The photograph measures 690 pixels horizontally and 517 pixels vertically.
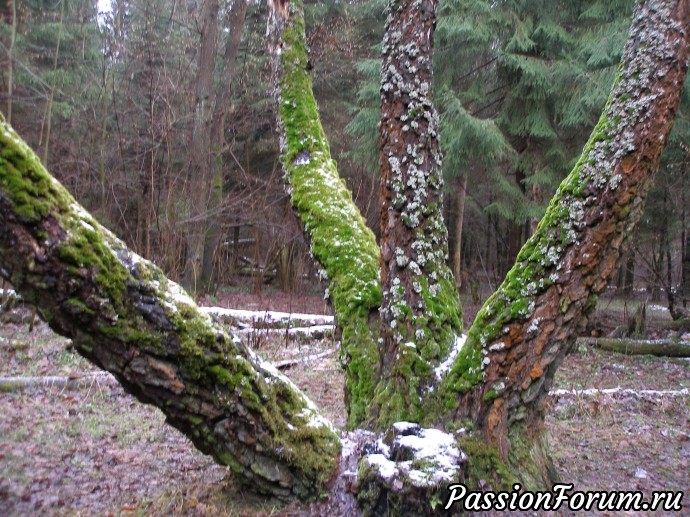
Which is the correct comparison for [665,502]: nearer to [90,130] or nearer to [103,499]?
[103,499]

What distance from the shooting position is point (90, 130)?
44.1 feet

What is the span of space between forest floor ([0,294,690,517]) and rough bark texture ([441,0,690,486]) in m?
1.01

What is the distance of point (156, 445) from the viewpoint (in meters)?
4.40

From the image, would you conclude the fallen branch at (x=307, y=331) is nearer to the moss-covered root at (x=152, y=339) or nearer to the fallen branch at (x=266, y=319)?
the fallen branch at (x=266, y=319)

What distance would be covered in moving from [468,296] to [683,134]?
815cm

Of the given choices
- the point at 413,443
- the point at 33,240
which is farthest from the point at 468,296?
the point at 33,240

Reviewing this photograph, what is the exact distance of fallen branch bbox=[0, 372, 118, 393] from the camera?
5684mm

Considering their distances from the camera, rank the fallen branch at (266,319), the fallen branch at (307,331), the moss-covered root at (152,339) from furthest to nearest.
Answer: the fallen branch at (266,319) < the fallen branch at (307,331) < the moss-covered root at (152,339)

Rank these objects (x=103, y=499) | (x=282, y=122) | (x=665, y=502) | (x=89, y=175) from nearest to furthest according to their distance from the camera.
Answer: (x=103, y=499)
(x=665, y=502)
(x=282, y=122)
(x=89, y=175)

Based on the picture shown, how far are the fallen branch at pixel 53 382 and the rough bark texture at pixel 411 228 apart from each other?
384 cm

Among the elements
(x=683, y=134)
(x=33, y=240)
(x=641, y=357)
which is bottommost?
(x=641, y=357)

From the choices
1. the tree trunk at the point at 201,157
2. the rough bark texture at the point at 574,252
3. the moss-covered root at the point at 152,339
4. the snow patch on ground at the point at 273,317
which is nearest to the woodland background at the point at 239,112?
the tree trunk at the point at 201,157

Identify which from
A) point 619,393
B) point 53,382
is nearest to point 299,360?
point 53,382

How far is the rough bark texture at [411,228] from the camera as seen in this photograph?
3.52 meters
